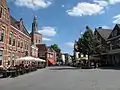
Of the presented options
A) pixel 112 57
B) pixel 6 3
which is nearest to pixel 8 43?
pixel 6 3

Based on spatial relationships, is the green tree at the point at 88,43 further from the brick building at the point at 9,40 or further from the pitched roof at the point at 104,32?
the pitched roof at the point at 104,32

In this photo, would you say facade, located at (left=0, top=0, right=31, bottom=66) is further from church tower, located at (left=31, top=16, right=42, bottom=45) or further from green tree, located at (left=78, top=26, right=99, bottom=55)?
church tower, located at (left=31, top=16, right=42, bottom=45)

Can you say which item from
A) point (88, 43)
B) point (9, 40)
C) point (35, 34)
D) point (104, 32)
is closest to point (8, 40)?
point (9, 40)

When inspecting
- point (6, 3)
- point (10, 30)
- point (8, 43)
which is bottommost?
point (8, 43)

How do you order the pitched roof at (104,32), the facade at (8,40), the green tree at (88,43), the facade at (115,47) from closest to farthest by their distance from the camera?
1. the facade at (8,40)
2. the green tree at (88,43)
3. the facade at (115,47)
4. the pitched roof at (104,32)

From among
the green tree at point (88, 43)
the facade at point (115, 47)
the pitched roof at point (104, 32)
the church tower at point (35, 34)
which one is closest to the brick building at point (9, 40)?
the green tree at point (88, 43)

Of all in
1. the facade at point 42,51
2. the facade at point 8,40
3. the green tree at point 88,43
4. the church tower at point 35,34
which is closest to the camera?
the facade at point 8,40

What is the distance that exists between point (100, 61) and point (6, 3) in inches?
1457

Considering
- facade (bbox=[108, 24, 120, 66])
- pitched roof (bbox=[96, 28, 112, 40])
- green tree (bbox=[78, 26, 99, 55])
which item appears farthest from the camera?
pitched roof (bbox=[96, 28, 112, 40])

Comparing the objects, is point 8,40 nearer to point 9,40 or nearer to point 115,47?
point 9,40

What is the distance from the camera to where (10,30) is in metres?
36.5

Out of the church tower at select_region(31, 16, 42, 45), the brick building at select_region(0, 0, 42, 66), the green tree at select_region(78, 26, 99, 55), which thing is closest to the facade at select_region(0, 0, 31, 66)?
the brick building at select_region(0, 0, 42, 66)

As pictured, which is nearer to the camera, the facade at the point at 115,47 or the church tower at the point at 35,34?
the facade at the point at 115,47

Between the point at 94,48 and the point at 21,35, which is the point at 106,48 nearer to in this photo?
the point at 94,48
